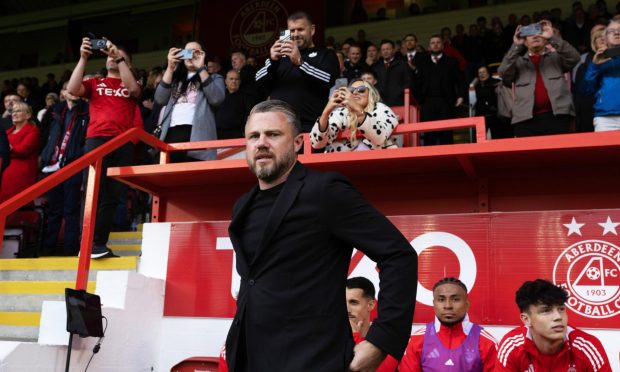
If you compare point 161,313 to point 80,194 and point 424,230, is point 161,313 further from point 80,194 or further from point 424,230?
point 424,230

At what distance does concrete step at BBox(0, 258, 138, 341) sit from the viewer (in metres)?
6.27

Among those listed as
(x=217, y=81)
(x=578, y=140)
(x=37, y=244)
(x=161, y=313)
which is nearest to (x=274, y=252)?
(x=578, y=140)

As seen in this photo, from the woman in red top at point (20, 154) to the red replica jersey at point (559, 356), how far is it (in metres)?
6.61

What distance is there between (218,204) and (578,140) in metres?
3.55

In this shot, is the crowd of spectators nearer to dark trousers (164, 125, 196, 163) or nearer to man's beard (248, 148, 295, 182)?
dark trousers (164, 125, 196, 163)

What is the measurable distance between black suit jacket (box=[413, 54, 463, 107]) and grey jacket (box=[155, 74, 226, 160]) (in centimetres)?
378

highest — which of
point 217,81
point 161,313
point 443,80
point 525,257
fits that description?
point 443,80

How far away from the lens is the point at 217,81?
23.6ft

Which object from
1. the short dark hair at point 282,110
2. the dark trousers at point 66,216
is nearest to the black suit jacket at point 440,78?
the dark trousers at point 66,216

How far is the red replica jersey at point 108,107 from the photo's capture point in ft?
23.3

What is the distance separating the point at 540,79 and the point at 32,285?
5.40m

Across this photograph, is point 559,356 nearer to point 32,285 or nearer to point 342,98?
point 342,98

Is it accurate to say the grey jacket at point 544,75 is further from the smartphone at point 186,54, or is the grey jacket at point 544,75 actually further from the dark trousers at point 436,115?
the smartphone at point 186,54

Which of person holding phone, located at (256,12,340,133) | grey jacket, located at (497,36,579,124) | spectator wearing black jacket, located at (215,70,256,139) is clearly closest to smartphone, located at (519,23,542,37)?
grey jacket, located at (497,36,579,124)
